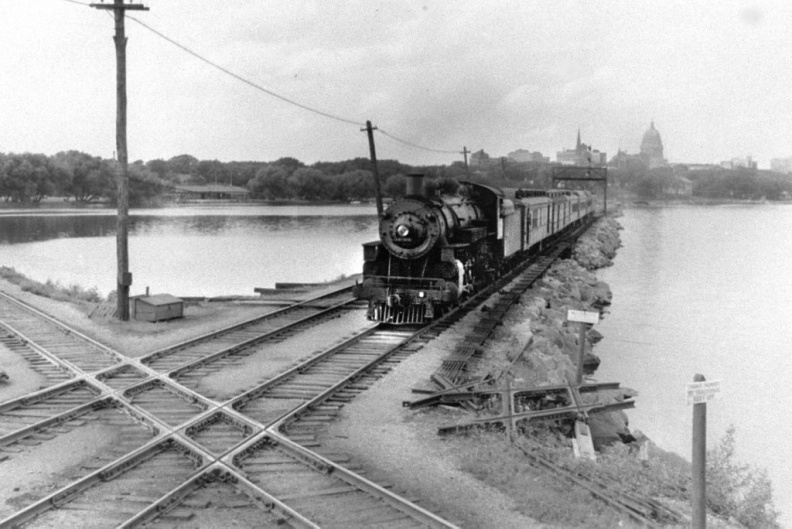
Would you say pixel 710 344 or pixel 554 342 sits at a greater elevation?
pixel 554 342

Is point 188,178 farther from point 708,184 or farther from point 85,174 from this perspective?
point 708,184

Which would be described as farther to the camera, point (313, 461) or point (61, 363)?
point (61, 363)

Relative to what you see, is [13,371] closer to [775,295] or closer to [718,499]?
[718,499]

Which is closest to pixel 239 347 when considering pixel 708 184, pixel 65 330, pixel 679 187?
pixel 65 330

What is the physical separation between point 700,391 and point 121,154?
15.3 metres

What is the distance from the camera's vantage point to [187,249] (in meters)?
51.1

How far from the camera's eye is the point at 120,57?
56.5 ft

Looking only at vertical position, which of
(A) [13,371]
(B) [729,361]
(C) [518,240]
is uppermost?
(C) [518,240]

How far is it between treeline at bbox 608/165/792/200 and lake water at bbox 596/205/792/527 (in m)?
85.4

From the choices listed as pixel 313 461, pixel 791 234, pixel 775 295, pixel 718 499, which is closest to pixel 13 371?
pixel 313 461

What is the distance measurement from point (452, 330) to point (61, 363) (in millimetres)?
8246

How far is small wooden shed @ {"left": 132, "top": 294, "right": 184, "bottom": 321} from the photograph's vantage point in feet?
58.1

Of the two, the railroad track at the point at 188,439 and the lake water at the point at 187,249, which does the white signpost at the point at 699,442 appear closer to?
the railroad track at the point at 188,439

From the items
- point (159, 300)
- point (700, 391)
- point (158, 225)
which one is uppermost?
point (700, 391)
